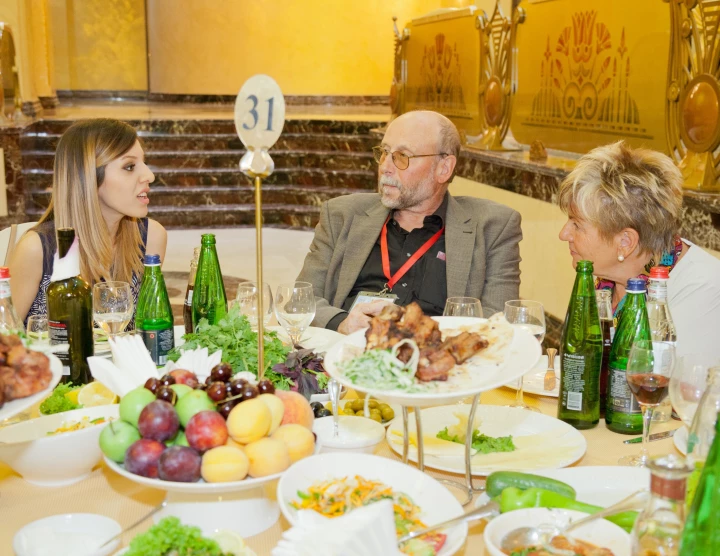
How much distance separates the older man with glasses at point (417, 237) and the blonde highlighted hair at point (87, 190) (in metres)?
0.76

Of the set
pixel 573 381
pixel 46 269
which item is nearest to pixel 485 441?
pixel 573 381

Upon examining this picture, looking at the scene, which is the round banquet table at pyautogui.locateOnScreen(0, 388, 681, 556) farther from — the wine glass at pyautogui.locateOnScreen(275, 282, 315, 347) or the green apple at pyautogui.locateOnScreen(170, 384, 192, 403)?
the wine glass at pyautogui.locateOnScreen(275, 282, 315, 347)

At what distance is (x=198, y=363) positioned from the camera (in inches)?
65.0

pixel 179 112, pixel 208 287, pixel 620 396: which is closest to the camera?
pixel 620 396

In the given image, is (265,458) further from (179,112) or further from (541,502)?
(179,112)

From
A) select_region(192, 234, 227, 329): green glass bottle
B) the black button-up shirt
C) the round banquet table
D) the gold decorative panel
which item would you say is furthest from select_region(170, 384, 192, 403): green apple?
the gold decorative panel

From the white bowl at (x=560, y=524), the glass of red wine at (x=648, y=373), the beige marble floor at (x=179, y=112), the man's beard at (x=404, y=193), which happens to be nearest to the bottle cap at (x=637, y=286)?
the glass of red wine at (x=648, y=373)

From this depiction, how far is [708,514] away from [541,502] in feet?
1.01

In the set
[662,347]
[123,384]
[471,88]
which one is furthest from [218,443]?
[471,88]

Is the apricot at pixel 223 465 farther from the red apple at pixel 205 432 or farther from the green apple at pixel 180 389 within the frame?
the green apple at pixel 180 389

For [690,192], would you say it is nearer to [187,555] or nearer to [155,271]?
[155,271]

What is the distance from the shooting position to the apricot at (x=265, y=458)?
1.33 metres

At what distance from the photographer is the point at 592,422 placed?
196cm

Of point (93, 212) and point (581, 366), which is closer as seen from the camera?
point (581, 366)
